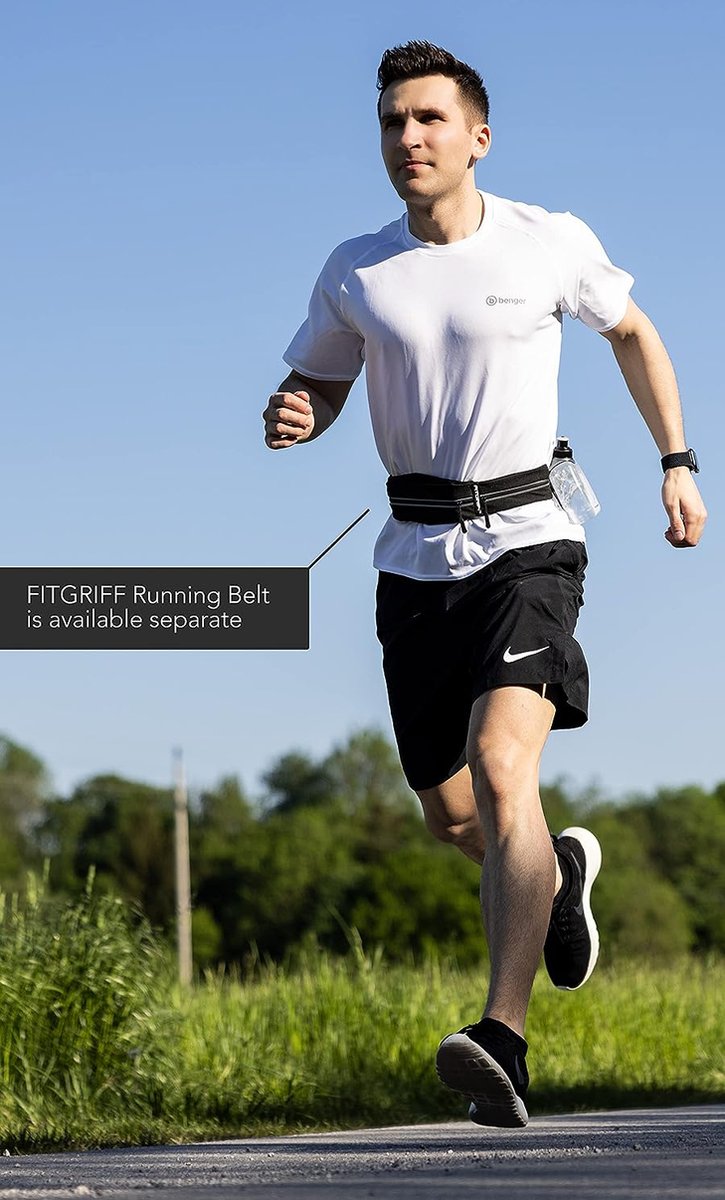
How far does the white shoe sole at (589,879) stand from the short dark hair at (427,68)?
202 centimetres

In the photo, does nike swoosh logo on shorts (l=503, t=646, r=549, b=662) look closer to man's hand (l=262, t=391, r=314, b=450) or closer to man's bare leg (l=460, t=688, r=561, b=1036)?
man's bare leg (l=460, t=688, r=561, b=1036)

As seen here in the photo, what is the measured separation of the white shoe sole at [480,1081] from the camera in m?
3.46

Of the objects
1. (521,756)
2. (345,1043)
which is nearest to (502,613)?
(521,756)

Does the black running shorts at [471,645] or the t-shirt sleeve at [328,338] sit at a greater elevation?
the t-shirt sleeve at [328,338]

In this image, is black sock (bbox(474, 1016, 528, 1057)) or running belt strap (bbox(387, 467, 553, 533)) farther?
running belt strap (bbox(387, 467, 553, 533))

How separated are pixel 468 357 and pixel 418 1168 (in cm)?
204

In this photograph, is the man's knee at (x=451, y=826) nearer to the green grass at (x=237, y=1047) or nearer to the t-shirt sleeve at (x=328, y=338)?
the t-shirt sleeve at (x=328, y=338)

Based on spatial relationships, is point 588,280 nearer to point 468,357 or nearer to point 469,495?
point 468,357

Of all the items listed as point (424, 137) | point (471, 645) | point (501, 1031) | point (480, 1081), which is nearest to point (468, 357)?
point (424, 137)

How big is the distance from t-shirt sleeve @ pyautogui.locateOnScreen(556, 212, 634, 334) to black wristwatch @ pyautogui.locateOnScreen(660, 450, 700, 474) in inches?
16.9

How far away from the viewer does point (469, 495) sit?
429cm

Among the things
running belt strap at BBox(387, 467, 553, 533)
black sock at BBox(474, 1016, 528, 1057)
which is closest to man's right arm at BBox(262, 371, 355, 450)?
running belt strap at BBox(387, 467, 553, 533)

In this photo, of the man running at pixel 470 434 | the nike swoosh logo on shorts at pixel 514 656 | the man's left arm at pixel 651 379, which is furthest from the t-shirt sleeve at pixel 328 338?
the nike swoosh logo on shorts at pixel 514 656

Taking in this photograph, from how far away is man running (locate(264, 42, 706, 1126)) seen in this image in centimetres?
413
